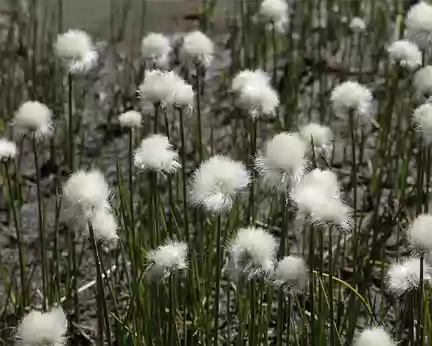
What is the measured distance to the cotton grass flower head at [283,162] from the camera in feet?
3.70

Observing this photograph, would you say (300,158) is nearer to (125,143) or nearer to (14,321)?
(14,321)

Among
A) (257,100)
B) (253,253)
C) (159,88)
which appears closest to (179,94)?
(159,88)

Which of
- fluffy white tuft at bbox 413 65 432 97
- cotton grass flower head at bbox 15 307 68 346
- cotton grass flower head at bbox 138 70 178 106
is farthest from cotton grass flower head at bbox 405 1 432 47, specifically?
cotton grass flower head at bbox 15 307 68 346

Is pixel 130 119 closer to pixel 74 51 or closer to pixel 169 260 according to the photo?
pixel 74 51

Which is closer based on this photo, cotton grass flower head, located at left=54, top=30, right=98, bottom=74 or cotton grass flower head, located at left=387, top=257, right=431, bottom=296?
cotton grass flower head, located at left=387, top=257, right=431, bottom=296

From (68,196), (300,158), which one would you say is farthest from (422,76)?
(68,196)

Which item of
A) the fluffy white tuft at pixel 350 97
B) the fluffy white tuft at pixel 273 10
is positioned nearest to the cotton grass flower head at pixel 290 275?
the fluffy white tuft at pixel 350 97

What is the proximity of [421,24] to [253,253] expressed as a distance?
860 millimetres

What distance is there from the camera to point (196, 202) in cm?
112

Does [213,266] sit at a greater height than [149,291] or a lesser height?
greater

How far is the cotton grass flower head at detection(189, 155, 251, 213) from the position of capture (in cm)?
109

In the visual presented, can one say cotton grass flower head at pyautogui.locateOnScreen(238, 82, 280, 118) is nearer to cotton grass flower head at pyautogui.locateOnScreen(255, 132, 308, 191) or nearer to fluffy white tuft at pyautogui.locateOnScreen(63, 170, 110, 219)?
cotton grass flower head at pyautogui.locateOnScreen(255, 132, 308, 191)

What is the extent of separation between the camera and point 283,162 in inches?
44.3

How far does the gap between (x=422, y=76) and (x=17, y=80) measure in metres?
1.55
